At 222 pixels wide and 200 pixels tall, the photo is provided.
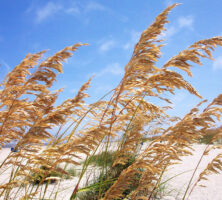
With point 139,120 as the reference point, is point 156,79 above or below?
above

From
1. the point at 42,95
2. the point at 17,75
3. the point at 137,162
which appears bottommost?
the point at 137,162

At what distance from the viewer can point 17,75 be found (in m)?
2.40

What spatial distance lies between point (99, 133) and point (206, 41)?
62.6 inches

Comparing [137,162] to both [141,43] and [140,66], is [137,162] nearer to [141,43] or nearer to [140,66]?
[140,66]

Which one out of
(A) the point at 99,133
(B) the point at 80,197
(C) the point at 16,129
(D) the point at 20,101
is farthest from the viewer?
(B) the point at 80,197

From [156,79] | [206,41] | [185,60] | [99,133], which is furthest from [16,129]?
[206,41]

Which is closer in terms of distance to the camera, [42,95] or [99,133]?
[99,133]

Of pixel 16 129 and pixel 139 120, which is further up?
pixel 139 120

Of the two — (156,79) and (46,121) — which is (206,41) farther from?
(46,121)

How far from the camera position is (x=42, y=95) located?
90.4 inches

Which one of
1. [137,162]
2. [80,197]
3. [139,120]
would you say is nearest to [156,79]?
[139,120]

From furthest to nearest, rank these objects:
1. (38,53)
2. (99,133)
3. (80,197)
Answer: (80,197)
(38,53)
(99,133)

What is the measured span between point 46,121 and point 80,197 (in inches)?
98.6

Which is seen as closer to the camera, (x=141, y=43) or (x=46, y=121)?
(x=46, y=121)
